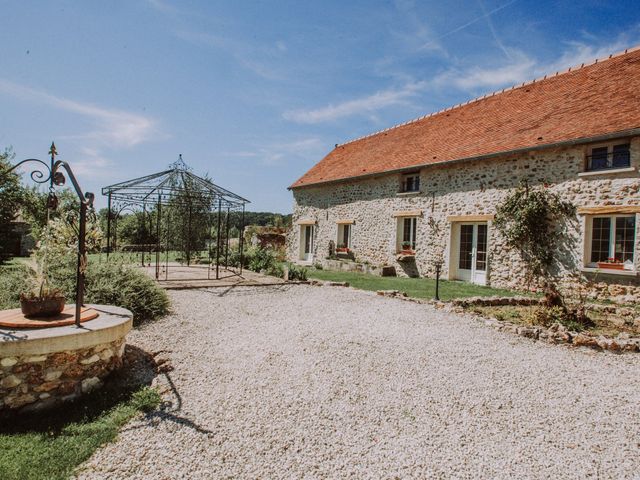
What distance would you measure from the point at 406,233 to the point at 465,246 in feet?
8.11

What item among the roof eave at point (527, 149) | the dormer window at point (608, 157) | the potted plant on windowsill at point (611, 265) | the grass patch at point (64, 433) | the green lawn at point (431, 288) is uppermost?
the roof eave at point (527, 149)

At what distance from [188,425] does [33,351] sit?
1649 millimetres

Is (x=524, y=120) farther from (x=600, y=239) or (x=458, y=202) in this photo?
(x=600, y=239)

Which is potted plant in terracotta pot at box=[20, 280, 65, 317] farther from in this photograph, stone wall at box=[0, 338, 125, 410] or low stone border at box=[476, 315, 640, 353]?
low stone border at box=[476, 315, 640, 353]

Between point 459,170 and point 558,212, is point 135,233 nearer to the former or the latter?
point 459,170

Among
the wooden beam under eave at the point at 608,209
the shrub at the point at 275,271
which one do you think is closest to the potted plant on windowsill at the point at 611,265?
the wooden beam under eave at the point at 608,209

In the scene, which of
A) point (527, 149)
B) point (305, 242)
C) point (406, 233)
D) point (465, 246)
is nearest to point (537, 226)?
point (527, 149)

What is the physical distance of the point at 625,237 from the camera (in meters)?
8.98

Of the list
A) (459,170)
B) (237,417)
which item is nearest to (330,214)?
(459,170)

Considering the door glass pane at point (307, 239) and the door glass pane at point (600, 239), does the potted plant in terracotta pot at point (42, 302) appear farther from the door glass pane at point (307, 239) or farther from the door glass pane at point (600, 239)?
the door glass pane at point (307, 239)

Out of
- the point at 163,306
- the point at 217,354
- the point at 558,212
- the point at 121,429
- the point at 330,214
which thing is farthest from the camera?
the point at 330,214

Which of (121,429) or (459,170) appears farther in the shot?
(459,170)

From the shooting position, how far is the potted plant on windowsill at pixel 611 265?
8.95 meters

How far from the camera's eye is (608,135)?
8.70 meters
